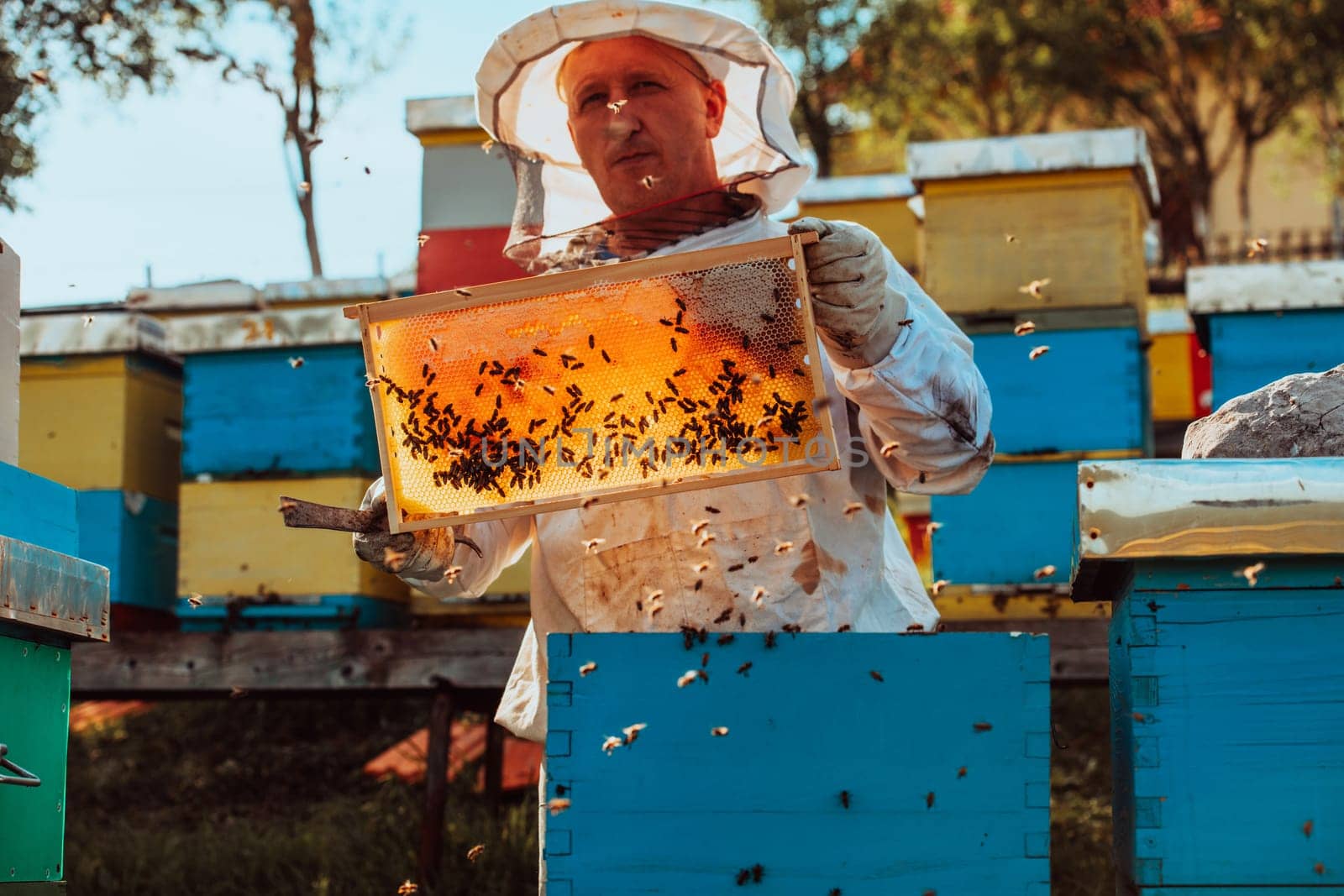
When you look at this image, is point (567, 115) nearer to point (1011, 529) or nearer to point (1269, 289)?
point (1011, 529)

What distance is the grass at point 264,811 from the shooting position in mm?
5191

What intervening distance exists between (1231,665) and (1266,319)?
10.6 feet

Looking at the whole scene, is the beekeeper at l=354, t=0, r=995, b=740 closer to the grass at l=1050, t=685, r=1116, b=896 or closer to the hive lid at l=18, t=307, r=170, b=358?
the grass at l=1050, t=685, r=1116, b=896

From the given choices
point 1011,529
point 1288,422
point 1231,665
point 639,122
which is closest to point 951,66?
point 1011,529

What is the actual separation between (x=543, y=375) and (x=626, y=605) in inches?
17.5

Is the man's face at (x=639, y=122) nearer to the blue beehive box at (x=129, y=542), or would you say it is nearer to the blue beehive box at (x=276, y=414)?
the blue beehive box at (x=276, y=414)

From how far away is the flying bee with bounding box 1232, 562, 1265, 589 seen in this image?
1.90m

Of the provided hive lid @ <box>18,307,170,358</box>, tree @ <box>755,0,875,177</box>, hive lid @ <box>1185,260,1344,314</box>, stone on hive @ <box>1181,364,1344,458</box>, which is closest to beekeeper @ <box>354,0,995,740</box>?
stone on hive @ <box>1181,364,1344,458</box>

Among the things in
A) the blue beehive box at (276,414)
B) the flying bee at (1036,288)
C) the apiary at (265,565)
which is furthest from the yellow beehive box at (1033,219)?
the apiary at (265,565)

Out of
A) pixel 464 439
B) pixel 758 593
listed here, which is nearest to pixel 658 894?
pixel 758 593

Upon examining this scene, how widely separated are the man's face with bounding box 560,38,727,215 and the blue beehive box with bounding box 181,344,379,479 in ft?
9.32

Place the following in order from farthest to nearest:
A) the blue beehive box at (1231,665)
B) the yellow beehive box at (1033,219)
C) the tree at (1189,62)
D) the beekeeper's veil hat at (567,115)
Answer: the tree at (1189,62) → the yellow beehive box at (1033,219) → the beekeeper's veil hat at (567,115) → the blue beehive box at (1231,665)

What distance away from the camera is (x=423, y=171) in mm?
5633

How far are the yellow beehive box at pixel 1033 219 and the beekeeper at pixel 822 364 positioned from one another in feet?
7.79
